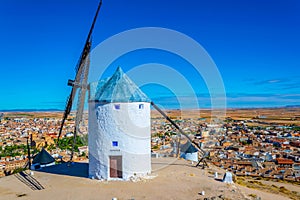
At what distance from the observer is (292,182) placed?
19.4 meters

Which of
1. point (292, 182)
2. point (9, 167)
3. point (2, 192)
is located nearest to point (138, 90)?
point (2, 192)

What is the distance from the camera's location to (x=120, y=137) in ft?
43.0

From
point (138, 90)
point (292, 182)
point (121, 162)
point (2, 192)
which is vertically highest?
point (138, 90)

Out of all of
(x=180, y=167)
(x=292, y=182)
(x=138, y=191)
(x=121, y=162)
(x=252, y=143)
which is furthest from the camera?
(x=252, y=143)

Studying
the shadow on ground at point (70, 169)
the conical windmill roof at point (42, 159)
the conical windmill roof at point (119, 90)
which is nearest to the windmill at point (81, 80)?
the conical windmill roof at point (119, 90)

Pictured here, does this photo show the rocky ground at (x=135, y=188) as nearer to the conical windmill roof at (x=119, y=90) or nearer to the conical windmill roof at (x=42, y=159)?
the conical windmill roof at (x=42, y=159)

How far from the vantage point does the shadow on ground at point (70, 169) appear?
49.0 ft

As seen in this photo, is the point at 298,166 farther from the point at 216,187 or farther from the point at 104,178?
the point at 104,178

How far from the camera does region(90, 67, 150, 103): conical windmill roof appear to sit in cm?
1323

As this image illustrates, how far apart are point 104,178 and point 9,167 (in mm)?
14719

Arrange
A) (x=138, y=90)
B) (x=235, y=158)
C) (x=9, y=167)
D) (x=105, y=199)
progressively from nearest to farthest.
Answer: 1. (x=105, y=199)
2. (x=138, y=90)
3. (x=9, y=167)
4. (x=235, y=158)

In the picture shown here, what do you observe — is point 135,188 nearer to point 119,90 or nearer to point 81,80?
point 119,90

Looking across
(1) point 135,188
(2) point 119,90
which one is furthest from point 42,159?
(1) point 135,188

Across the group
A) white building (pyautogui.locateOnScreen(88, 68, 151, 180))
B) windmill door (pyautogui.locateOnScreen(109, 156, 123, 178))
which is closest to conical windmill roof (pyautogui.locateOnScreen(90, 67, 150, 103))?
white building (pyautogui.locateOnScreen(88, 68, 151, 180))
